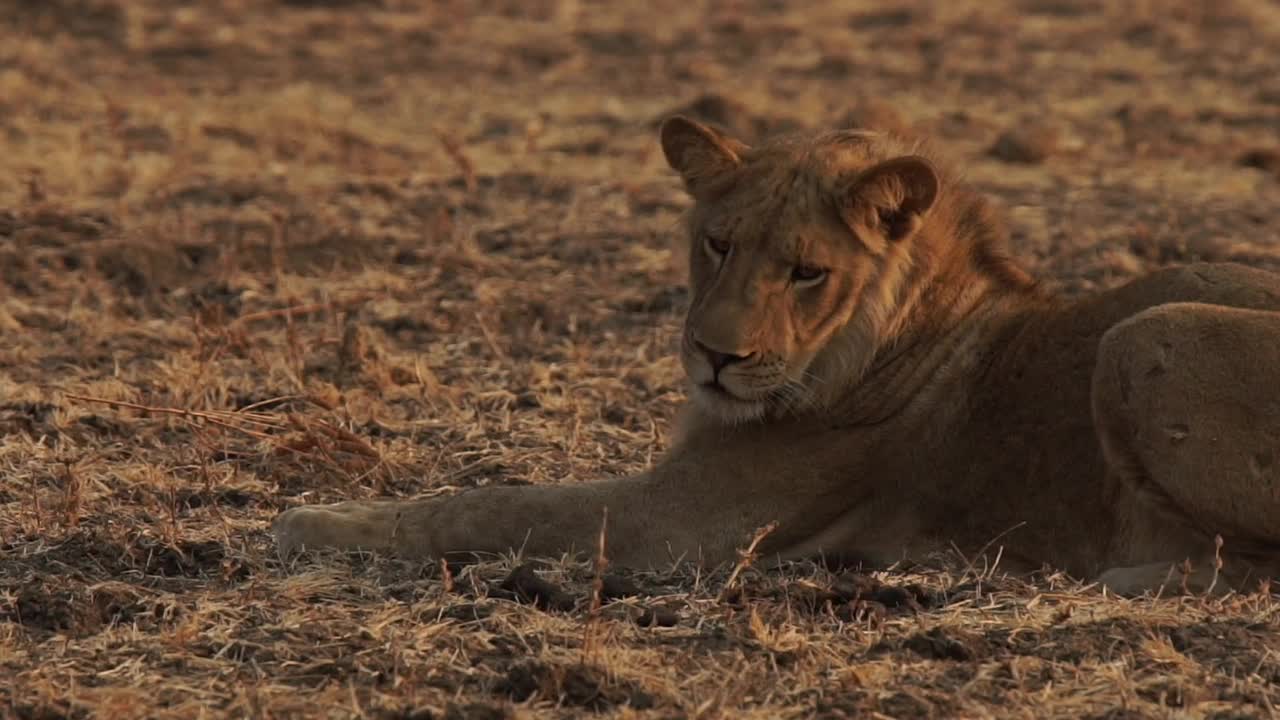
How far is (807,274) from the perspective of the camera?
5.91 metres

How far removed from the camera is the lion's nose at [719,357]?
5.79 metres

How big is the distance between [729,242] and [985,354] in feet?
2.84

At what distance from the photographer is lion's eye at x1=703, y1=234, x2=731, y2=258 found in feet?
19.7

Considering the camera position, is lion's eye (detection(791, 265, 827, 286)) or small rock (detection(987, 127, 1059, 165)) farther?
small rock (detection(987, 127, 1059, 165))

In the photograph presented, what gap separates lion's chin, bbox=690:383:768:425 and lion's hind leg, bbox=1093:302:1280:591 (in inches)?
37.7

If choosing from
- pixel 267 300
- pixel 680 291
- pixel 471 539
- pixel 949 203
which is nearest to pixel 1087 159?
pixel 680 291

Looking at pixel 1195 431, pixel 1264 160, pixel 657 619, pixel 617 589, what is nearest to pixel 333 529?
pixel 617 589

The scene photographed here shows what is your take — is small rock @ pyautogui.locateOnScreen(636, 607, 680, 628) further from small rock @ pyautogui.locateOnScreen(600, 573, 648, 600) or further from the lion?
the lion

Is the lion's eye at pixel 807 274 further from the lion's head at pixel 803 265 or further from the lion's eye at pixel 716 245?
the lion's eye at pixel 716 245

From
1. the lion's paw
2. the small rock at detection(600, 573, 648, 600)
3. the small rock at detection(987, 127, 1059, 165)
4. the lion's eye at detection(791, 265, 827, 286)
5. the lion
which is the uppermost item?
the lion's eye at detection(791, 265, 827, 286)

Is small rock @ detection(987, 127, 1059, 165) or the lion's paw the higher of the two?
the lion's paw

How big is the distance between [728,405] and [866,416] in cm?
46

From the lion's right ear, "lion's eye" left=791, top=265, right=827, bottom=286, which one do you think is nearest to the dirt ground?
"lion's eye" left=791, top=265, right=827, bottom=286

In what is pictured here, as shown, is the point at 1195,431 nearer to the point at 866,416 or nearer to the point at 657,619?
the point at 866,416
